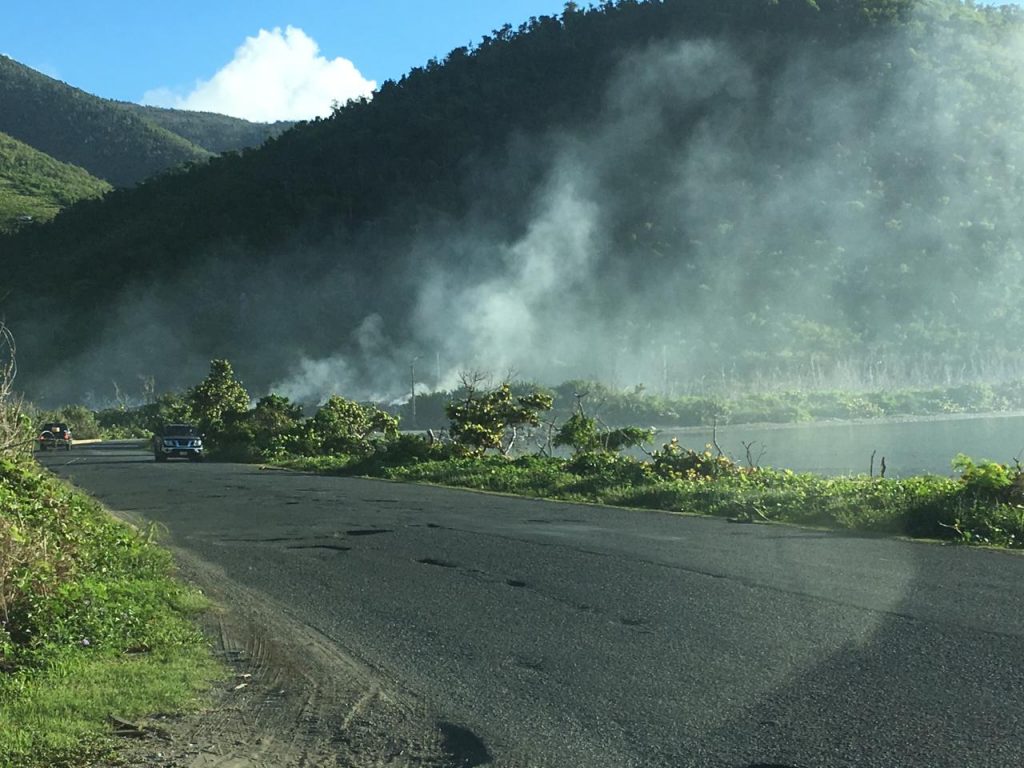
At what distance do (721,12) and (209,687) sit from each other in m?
143

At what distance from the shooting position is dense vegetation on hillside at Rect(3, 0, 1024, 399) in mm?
103438

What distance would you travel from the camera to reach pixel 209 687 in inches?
282

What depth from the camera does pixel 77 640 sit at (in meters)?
7.86

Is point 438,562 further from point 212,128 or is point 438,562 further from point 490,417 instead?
point 212,128

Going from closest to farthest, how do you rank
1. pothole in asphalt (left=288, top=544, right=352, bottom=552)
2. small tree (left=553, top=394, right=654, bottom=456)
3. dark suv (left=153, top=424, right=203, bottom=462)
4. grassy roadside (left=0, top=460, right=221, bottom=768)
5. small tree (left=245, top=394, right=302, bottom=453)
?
grassy roadside (left=0, top=460, right=221, bottom=768), pothole in asphalt (left=288, top=544, right=352, bottom=552), small tree (left=553, top=394, right=654, bottom=456), dark suv (left=153, top=424, right=203, bottom=462), small tree (left=245, top=394, right=302, bottom=453)

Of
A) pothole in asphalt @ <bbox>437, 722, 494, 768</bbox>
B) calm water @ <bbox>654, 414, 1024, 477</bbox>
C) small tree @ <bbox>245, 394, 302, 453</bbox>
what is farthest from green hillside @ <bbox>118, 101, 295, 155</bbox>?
pothole in asphalt @ <bbox>437, 722, 494, 768</bbox>

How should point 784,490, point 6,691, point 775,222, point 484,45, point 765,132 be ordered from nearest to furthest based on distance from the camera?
point 6,691
point 784,490
point 775,222
point 765,132
point 484,45

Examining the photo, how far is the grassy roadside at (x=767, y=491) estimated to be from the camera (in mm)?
13992

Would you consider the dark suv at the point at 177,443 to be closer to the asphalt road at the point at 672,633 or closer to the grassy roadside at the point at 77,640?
the asphalt road at the point at 672,633

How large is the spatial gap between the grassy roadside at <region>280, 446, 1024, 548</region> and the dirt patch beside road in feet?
27.1

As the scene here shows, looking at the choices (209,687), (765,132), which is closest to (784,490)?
(209,687)

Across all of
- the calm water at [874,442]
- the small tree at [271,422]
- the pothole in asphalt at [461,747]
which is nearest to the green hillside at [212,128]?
the calm water at [874,442]

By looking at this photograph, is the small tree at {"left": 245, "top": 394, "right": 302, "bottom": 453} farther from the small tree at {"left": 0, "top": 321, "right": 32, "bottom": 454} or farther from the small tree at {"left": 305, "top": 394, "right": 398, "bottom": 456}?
the small tree at {"left": 0, "top": 321, "right": 32, "bottom": 454}

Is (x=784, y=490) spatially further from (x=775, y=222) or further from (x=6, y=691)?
(x=775, y=222)
